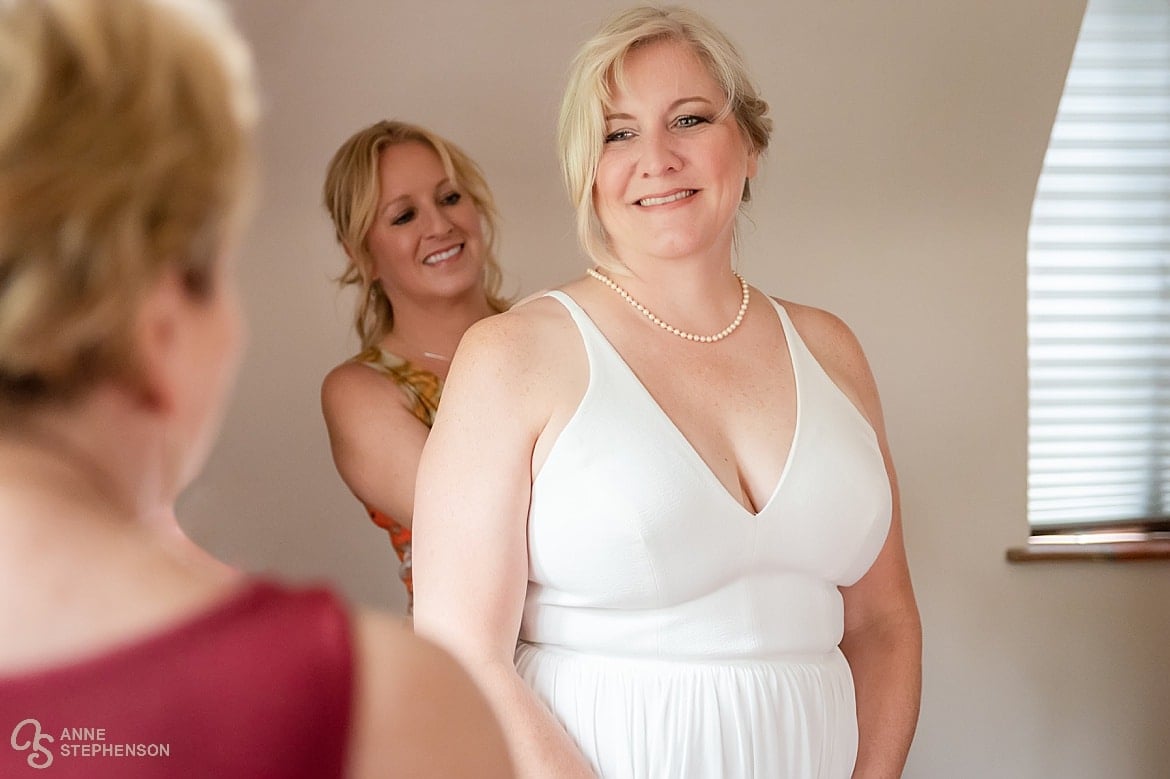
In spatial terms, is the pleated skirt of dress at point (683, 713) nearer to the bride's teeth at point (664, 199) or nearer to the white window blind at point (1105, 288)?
the bride's teeth at point (664, 199)

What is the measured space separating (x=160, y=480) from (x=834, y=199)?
9.29ft

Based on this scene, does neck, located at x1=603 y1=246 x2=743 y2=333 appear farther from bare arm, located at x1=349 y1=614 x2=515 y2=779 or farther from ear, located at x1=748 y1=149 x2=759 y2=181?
bare arm, located at x1=349 y1=614 x2=515 y2=779

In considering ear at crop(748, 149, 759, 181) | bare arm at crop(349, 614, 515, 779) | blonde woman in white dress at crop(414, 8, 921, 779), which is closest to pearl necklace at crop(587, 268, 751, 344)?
blonde woman in white dress at crop(414, 8, 921, 779)

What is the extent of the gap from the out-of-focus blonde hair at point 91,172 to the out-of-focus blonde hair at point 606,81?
1246 millimetres

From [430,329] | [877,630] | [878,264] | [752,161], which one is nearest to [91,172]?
[752,161]

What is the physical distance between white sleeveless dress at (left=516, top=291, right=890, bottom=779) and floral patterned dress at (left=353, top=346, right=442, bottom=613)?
1.96ft

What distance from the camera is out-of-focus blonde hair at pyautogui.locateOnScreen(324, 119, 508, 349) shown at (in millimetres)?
2414

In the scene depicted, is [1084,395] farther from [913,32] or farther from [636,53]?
[636,53]

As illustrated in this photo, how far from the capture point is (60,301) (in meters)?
0.53

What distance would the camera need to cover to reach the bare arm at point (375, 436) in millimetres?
2174

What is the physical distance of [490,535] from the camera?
1560mm

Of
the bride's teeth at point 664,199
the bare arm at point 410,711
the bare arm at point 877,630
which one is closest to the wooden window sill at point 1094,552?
the bare arm at point 877,630

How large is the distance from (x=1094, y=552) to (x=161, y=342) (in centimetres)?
316

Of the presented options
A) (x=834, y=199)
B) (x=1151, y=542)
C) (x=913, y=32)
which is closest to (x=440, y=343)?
(x=834, y=199)
